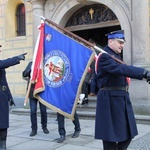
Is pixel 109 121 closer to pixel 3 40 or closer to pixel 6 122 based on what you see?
pixel 6 122

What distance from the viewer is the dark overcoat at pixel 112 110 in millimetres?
3789

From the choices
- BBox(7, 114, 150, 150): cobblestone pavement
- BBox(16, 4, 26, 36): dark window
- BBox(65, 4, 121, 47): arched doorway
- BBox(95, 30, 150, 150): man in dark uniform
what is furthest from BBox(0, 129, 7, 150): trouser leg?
BBox(16, 4, 26, 36): dark window

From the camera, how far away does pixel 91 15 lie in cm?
1027

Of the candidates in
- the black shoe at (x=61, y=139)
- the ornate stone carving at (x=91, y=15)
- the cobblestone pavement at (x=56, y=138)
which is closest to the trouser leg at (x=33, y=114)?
the cobblestone pavement at (x=56, y=138)

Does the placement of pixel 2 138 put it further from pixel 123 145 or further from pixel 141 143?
pixel 141 143

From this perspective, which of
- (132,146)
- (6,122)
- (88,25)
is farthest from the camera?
(88,25)

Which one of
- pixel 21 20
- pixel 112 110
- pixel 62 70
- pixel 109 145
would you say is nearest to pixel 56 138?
pixel 62 70

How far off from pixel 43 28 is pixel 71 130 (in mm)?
2516

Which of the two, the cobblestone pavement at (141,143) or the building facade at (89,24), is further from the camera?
the building facade at (89,24)

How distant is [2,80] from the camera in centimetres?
526

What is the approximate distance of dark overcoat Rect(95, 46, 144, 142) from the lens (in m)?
3.79

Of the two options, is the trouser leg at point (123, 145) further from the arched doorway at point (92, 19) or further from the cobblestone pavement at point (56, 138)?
the arched doorway at point (92, 19)

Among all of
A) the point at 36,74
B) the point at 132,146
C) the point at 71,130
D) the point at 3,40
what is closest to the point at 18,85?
the point at 3,40

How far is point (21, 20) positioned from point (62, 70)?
22.5 ft
